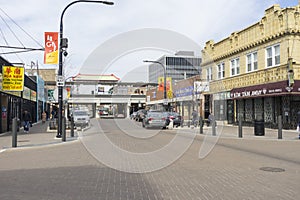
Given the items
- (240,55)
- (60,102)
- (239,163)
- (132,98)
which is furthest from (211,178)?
(132,98)

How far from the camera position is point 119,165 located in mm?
9445

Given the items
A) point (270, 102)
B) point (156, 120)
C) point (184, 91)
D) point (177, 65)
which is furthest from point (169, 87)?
point (270, 102)

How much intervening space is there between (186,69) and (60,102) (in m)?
39.4

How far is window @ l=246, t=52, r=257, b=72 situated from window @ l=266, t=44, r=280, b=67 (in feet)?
6.24

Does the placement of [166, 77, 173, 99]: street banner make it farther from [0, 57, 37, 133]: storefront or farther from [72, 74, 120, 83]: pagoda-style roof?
[72, 74, 120, 83]: pagoda-style roof

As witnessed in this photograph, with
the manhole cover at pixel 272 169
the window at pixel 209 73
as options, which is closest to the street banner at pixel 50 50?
the manhole cover at pixel 272 169

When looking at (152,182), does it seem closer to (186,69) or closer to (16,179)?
(16,179)

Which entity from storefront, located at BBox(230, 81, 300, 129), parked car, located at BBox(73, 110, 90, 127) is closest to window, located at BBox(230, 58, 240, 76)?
storefront, located at BBox(230, 81, 300, 129)

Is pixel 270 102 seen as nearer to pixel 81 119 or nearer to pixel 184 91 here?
pixel 81 119

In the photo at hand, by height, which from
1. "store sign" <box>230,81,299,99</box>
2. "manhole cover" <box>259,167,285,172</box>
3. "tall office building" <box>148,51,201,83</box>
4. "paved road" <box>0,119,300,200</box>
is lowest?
"manhole cover" <box>259,167,285,172</box>

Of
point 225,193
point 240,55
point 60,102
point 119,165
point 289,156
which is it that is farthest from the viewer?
point 240,55

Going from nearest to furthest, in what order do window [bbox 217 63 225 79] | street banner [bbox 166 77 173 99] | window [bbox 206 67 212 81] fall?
1. window [bbox 217 63 225 79]
2. window [bbox 206 67 212 81]
3. street banner [bbox 166 77 173 99]

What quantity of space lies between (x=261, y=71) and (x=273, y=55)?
1.72m

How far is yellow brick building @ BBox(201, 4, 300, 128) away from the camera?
23.3 m
